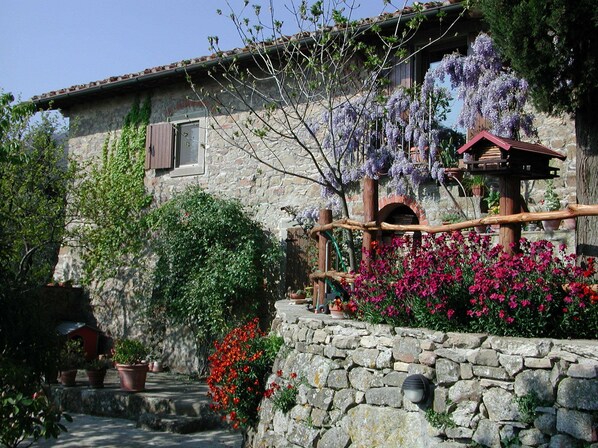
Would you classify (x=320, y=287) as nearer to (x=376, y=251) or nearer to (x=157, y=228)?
(x=376, y=251)

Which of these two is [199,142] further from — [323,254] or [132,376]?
[323,254]

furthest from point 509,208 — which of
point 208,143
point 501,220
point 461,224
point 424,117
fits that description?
point 208,143

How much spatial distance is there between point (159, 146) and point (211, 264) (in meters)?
2.79

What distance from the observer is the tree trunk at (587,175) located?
5.56 metres

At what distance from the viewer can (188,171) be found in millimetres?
11422

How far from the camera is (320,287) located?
6855mm

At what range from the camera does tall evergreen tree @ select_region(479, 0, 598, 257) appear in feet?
18.1

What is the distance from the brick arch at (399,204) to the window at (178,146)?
3477 millimetres

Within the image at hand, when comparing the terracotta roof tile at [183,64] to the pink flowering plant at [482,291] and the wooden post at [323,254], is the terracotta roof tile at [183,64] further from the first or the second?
the pink flowering plant at [482,291]

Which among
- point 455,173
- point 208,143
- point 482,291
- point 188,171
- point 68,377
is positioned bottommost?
point 68,377

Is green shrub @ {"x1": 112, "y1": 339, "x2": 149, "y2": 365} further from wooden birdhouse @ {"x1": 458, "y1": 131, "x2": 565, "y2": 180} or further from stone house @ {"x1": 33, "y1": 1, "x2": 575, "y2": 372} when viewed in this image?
wooden birdhouse @ {"x1": 458, "y1": 131, "x2": 565, "y2": 180}

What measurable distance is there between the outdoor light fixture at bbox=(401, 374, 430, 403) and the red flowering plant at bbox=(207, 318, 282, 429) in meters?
1.95

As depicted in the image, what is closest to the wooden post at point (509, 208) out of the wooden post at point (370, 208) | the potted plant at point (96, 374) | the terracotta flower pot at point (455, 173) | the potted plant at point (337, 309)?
the wooden post at point (370, 208)

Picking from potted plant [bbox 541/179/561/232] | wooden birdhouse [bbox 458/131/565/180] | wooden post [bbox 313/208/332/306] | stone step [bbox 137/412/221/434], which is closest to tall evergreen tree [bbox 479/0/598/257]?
wooden birdhouse [bbox 458/131/565/180]
